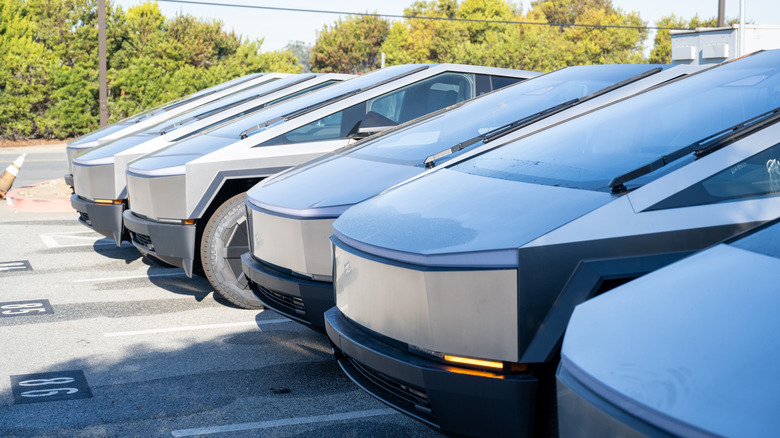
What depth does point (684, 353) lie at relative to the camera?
171cm

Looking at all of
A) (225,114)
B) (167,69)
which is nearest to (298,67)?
(167,69)

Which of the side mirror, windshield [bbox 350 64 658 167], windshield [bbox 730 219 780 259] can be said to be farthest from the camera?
the side mirror

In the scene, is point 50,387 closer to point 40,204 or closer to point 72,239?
point 72,239

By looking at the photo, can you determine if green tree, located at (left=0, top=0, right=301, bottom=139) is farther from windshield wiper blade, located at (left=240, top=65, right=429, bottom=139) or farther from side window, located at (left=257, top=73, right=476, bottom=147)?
side window, located at (left=257, top=73, right=476, bottom=147)

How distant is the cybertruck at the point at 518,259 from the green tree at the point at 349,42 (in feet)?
153

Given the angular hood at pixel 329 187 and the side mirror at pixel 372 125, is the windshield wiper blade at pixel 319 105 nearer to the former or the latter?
the side mirror at pixel 372 125

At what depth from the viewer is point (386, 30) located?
1980 inches

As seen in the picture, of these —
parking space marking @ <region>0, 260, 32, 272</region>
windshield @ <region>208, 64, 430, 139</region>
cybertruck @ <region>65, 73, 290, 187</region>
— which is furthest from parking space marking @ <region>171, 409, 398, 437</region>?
cybertruck @ <region>65, 73, 290, 187</region>

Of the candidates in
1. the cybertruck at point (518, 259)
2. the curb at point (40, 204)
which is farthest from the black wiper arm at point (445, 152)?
the curb at point (40, 204)

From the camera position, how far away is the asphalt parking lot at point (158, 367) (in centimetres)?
409

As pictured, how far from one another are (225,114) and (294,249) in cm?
493

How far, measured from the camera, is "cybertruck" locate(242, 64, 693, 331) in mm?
4340

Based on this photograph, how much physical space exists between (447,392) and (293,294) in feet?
5.51

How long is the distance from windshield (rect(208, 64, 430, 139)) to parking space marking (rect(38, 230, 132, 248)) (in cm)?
265
